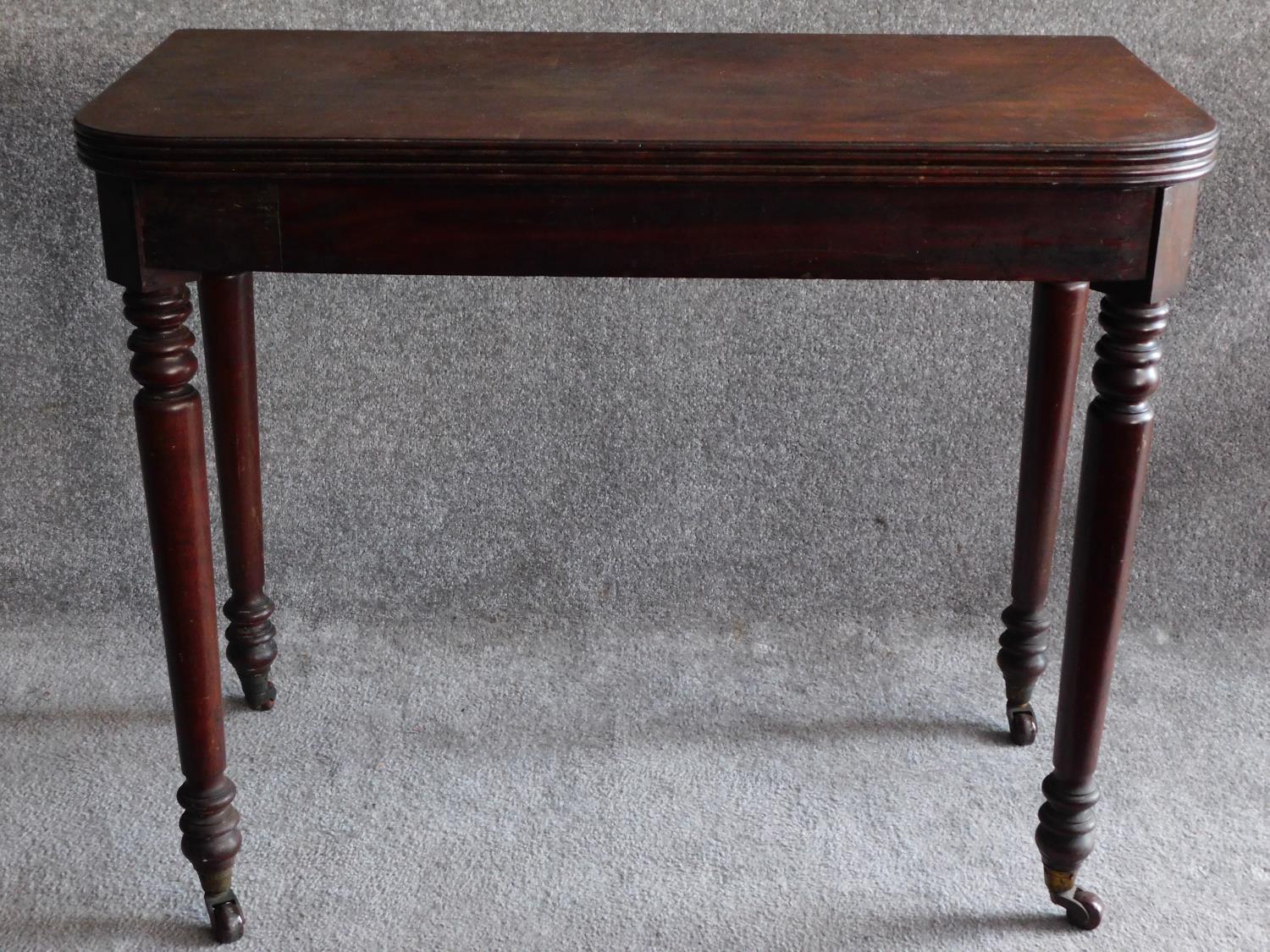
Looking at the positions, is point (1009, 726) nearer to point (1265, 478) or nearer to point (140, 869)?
point (1265, 478)

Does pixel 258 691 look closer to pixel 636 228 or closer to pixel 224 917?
pixel 224 917

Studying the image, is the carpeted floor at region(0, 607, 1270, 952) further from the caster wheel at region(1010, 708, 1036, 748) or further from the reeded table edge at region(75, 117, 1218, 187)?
the reeded table edge at region(75, 117, 1218, 187)

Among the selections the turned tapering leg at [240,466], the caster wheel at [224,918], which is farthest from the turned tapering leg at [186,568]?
the turned tapering leg at [240,466]

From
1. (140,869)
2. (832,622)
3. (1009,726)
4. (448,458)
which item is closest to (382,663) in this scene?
(448,458)

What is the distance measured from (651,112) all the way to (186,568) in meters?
0.50

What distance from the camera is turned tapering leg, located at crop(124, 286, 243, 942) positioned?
1088mm

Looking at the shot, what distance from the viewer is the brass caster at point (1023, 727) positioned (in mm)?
1532

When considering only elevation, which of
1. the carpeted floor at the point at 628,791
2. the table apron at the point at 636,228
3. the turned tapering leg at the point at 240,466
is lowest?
the carpeted floor at the point at 628,791

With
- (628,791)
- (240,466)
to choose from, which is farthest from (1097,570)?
(240,466)

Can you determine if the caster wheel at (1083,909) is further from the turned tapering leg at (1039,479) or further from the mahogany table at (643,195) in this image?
the turned tapering leg at (1039,479)

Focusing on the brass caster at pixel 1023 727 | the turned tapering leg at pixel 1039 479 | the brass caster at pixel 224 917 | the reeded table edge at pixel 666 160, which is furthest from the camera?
the brass caster at pixel 1023 727

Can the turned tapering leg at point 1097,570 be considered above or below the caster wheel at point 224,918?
above

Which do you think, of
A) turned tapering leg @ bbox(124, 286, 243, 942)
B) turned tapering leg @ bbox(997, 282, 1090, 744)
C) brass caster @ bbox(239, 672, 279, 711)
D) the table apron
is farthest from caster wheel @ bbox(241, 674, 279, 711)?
turned tapering leg @ bbox(997, 282, 1090, 744)

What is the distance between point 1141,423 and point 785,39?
0.49m
